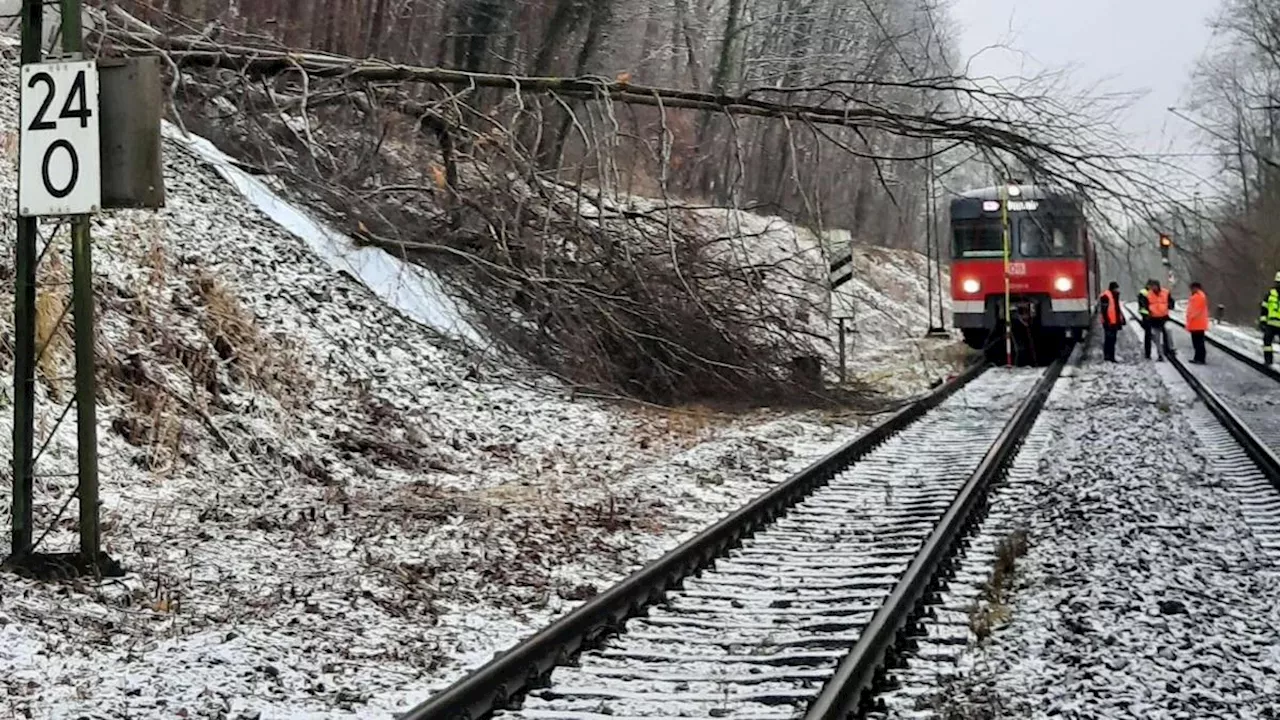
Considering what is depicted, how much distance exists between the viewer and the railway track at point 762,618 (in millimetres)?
5863

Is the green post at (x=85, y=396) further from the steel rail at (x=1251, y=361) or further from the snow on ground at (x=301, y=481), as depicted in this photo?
the steel rail at (x=1251, y=361)

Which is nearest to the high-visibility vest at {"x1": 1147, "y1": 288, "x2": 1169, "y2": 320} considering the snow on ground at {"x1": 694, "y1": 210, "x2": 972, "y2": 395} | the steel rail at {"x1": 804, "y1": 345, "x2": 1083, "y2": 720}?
the snow on ground at {"x1": 694, "y1": 210, "x2": 972, "y2": 395}

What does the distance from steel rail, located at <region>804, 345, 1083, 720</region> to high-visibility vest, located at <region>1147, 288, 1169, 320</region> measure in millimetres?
16570

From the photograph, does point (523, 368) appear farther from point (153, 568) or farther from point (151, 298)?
point (153, 568)

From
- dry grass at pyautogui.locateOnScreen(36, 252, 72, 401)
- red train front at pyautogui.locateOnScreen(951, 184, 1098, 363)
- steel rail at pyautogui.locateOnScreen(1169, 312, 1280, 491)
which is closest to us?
dry grass at pyautogui.locateOnScreen(36, 252, 72, 401)

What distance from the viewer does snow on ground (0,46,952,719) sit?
6504mm

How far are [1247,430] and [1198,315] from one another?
43.6 ft

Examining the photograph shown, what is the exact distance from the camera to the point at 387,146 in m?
19.2

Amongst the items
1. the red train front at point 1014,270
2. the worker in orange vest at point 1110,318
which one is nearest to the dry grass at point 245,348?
the red train front at point 1014,270

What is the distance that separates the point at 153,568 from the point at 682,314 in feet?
28.5

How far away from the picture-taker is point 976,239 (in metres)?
27.5

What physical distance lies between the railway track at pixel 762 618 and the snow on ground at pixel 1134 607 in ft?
1.71

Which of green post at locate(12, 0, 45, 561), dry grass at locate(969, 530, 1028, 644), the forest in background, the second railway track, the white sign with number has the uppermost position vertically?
the forest in background

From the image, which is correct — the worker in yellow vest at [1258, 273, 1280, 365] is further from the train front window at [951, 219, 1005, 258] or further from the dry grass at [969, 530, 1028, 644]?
the dry grass at [969, 530, 1028, 644]
